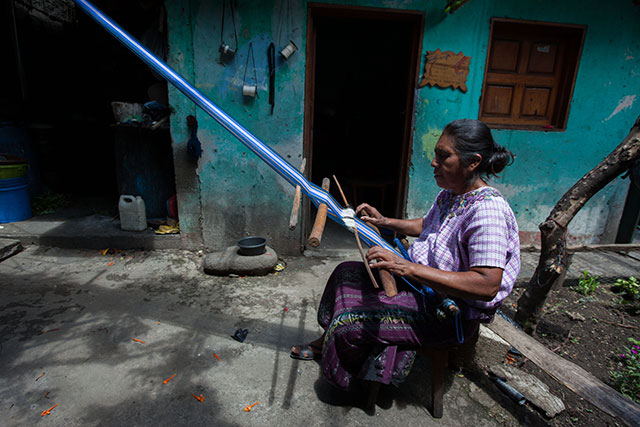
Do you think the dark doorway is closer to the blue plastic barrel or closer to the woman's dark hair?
the blue plastic barrel

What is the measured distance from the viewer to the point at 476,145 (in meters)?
1.69

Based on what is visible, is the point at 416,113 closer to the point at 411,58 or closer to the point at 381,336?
the point at 411,58

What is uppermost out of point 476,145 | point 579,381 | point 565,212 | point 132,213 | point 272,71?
point 272,71

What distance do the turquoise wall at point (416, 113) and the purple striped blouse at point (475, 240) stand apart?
248 centimetres

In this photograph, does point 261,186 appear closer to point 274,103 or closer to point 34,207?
point 274,103

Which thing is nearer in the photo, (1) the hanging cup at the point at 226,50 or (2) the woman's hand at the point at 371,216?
(2) the woman's hand at the point at 371,216

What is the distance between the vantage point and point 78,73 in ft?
20.8

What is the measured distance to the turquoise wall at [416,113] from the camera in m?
3.78

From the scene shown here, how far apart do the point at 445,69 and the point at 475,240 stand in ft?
10.1

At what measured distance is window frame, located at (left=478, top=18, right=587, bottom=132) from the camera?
3.98m

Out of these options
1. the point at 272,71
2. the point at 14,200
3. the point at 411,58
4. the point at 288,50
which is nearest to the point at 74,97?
the point at 14,200

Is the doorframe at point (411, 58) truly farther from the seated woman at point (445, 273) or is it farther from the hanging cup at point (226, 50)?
the seated woman at point (445, 273)

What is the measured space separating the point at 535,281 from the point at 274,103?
316 cm

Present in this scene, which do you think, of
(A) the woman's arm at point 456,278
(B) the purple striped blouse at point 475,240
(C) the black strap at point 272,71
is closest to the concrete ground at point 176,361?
(B) the purple striped blouse at point 475,240
